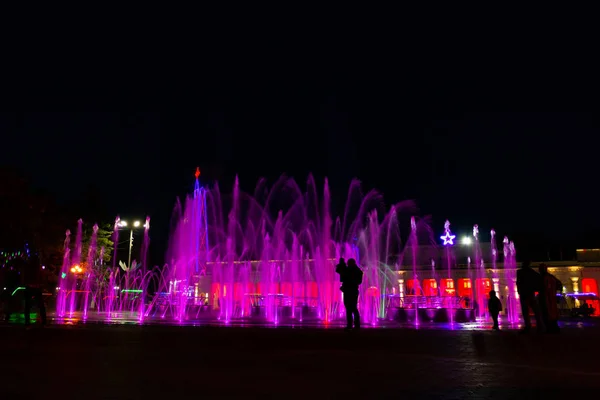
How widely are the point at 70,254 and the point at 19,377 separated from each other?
138ft

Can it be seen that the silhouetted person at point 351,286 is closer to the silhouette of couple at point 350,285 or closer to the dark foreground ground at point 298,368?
the silhouette of couple at point 350,285

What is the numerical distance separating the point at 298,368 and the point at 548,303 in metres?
8.19

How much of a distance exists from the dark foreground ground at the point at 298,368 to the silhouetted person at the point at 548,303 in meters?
2.17

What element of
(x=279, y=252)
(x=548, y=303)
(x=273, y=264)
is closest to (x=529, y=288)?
(x=548, y=303)

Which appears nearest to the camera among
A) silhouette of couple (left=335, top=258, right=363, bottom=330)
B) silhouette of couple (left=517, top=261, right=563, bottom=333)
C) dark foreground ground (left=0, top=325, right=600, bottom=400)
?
dark foreground ground (left=0, top=325, right=600, bottom=400)

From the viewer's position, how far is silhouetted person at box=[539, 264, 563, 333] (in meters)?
11.4

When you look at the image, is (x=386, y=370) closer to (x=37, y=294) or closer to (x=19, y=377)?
(x=19, y=377)

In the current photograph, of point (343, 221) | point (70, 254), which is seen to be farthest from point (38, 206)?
point (343, 221)

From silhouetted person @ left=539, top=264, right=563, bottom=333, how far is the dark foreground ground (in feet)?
7.11

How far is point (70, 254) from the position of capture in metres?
43.5

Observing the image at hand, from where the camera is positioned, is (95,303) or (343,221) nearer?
(343,221)

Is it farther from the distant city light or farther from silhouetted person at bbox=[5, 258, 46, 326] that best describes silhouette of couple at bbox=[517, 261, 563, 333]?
the distant city light

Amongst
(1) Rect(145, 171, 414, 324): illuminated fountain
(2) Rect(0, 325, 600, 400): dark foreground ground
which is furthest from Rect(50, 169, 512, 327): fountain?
(2) Rect(0, 325, 600, 400): dark foreground ground

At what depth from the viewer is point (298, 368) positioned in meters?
5.93
